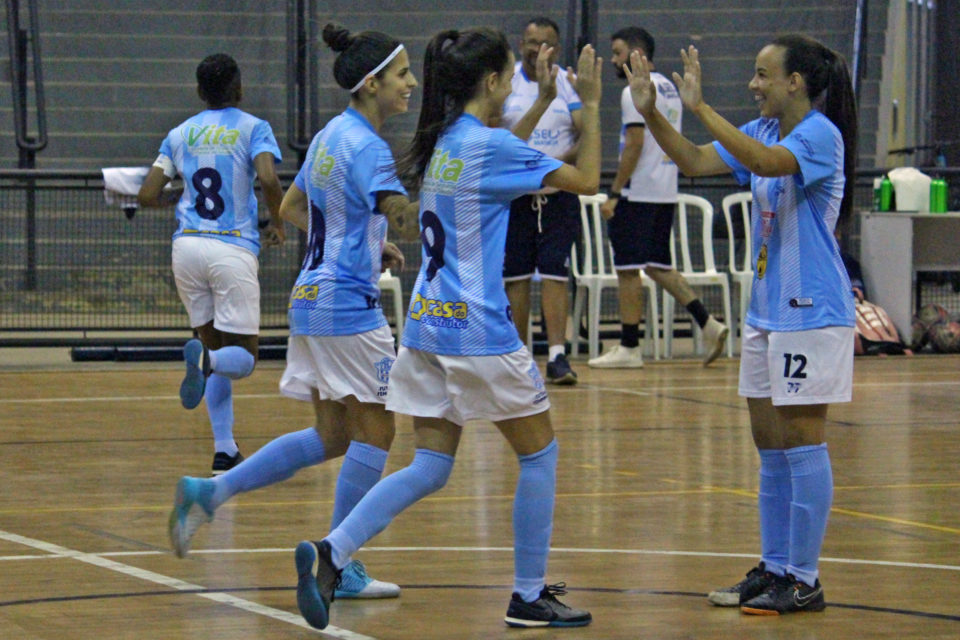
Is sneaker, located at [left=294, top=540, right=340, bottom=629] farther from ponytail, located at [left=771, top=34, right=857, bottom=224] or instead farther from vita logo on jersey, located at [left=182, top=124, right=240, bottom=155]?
vita logo on jersey, located at [left=182, top=124, right=240, bottom=155]

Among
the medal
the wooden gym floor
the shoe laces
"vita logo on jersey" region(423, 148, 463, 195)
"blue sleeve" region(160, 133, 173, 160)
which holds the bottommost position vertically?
the wooden gym floor

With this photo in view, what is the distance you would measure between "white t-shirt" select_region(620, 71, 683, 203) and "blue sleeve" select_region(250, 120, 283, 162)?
4.31 m

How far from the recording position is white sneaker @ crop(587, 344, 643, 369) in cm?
1202

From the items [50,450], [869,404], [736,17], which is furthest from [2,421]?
[736,17]

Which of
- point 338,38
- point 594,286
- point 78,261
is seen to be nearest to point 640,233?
point 594,286

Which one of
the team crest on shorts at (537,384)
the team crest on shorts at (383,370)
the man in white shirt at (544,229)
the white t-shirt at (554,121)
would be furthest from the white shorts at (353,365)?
the white t-shirt at (554,121)

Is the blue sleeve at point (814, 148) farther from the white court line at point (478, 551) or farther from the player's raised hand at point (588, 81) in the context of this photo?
the white court line at point (478, 551)

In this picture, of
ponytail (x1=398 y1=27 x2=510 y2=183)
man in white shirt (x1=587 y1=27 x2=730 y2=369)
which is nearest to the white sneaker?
man in white shirt (x1=587 y1=27 x2=730 y2=369)

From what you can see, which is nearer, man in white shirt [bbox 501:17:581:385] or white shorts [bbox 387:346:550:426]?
white shorts [bbox 387:346:550:426]

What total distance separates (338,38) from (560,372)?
18.5 ft

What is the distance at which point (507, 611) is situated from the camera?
4.63 m

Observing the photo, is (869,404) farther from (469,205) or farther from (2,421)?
(469,205)

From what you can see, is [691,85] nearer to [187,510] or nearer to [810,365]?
[810,365]

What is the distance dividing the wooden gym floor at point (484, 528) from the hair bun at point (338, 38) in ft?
5.28
